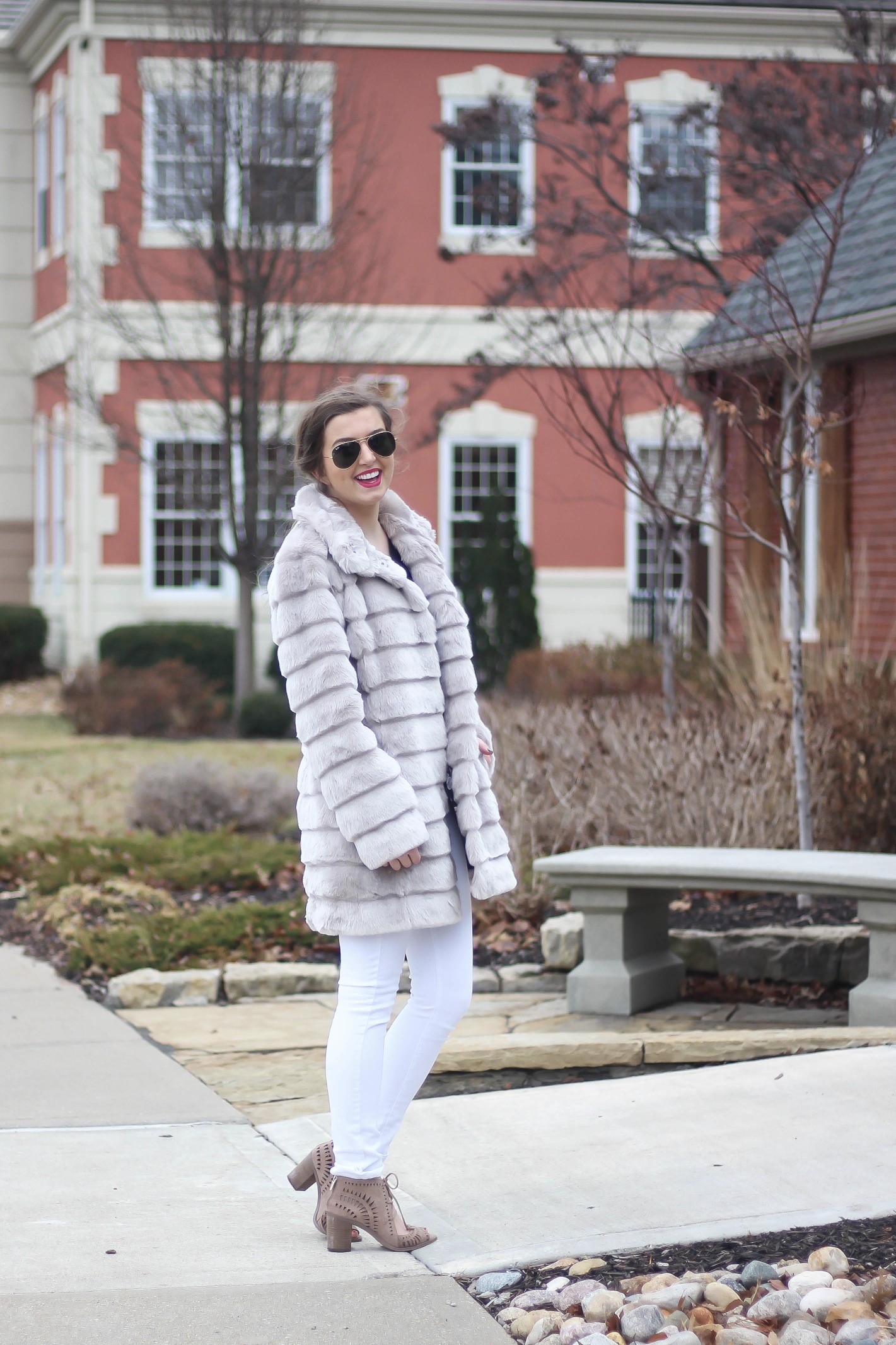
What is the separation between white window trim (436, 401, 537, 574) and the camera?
73.0ft

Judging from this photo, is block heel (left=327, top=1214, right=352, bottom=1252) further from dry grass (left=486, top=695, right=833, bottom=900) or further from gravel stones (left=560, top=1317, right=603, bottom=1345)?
dry grass (left=486, top=695, right=833, bottom=900)

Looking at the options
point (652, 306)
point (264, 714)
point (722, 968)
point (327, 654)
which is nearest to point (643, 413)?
point (652, 306)

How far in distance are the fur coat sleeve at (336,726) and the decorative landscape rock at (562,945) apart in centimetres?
334

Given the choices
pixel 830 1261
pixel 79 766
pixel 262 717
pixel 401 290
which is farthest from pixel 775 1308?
pixel 401 290

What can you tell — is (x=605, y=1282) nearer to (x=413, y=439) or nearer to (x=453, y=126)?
(x=453, y=126)

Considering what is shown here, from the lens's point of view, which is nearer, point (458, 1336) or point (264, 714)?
point (458, 1336)

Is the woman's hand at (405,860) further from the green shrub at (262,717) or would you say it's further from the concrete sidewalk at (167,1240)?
the green shrub at (262,717)

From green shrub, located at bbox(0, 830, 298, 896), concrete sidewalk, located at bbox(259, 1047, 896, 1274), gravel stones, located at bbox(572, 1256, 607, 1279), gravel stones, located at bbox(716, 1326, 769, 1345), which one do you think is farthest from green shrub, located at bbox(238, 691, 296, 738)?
gravel stones, located at bbox(716, 1326, 769, 1345)

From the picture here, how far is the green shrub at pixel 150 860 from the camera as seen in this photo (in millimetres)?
8977

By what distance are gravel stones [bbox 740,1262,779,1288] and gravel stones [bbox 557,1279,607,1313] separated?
29cm

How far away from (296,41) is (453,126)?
3.24 meters

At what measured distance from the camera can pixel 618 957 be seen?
253 inches

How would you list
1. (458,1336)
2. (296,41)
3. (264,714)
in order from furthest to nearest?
1. (264,714)
2. (296,41)
3. (458,1336)

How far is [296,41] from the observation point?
1681cm
